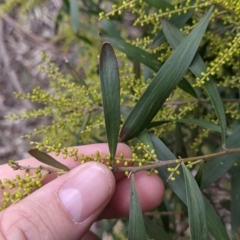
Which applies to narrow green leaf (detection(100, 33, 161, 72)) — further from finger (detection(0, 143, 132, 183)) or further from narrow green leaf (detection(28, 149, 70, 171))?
narrow green leaf (detection(28, 149, 70, 171))

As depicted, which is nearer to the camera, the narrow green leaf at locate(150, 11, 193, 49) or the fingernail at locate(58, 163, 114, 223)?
the fingernail at locate(58, 163, 114, 223)

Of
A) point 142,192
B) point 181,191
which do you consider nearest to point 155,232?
point 142,192

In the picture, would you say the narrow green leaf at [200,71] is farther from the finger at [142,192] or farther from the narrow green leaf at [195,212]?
the finger at [142,192]

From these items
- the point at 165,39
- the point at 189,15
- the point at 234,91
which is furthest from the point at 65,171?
the point at 234,91

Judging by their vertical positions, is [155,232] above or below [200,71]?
below

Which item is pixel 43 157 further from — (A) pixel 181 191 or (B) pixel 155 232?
(B) pixel 155 232

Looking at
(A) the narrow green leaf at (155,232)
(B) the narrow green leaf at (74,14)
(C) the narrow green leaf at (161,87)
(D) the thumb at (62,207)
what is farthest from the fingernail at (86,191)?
(B) the narrow green leaf at (74,14)

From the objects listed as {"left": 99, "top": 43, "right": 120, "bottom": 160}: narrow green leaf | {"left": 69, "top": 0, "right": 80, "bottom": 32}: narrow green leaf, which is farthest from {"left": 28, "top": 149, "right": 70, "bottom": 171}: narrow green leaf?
{"left": 69, "top": 0, "right": 80, "bottom": 32}: narrow green leaf
